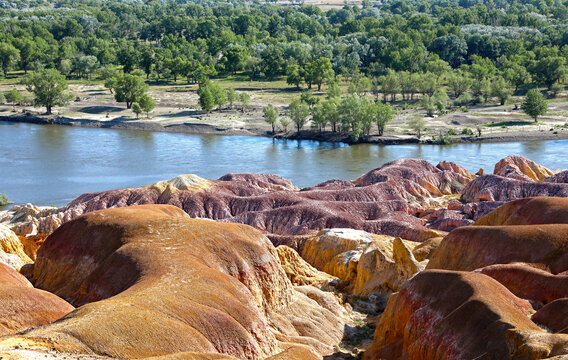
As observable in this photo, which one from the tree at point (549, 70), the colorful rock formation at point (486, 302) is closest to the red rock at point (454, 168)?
the colorful rock formation at point (486, 302)

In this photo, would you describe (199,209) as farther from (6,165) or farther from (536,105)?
(536,105)

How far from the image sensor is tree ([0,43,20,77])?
18000 cm

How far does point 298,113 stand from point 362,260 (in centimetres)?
8956

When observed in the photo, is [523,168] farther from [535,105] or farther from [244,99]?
[244,99]

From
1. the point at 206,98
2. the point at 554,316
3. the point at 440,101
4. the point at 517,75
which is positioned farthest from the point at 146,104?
the point at 554,316

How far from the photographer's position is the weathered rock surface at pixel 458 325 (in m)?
26.2

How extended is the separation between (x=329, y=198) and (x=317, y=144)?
56.0 meters

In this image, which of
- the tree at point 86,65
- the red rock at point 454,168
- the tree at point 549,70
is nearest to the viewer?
the red rock at point 454,168

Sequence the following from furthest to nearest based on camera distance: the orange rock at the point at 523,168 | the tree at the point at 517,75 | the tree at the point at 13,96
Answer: the tree at the point at 517,75 → the tree at the point at 13,96 → the orange rock at the point at 523,168

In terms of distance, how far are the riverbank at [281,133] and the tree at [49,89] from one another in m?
4.53

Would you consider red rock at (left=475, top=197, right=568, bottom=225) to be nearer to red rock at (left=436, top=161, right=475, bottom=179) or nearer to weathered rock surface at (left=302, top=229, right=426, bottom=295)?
weathered rock surface at (left=302, top=229, right=426, bottom=295)

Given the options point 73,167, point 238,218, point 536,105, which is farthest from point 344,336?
point 536,105

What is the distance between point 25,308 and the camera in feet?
103

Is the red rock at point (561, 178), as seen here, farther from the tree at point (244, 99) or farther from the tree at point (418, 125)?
the tree at point (244, 99)
